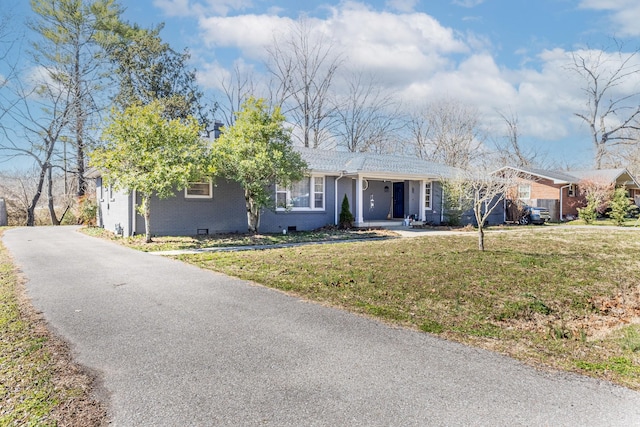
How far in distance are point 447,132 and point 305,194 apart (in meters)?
22.6

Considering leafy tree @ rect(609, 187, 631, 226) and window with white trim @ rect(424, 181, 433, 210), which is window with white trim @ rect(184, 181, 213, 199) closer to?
window with white trim @ rect(424, 181, 433, 210)

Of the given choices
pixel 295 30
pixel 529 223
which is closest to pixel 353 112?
pixel 295 30

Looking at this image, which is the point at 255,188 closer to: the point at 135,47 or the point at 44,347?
the point at 44,347

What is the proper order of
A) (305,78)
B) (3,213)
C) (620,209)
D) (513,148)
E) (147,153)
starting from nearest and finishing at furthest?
(147,153) < (620,209) < (3,213) < (305,78) < (513,148)

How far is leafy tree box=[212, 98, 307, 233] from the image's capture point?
1261cm

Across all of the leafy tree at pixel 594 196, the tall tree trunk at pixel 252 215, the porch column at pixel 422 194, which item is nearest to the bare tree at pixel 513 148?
the leafy tree at pixel 594 196

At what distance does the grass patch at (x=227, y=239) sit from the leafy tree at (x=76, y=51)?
13.9m

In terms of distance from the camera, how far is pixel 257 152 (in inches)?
503

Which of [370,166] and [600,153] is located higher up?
[600,153]

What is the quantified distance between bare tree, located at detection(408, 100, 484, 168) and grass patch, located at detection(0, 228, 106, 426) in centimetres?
3345

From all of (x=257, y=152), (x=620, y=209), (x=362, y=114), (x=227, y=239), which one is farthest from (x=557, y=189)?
(x=227, y=239)

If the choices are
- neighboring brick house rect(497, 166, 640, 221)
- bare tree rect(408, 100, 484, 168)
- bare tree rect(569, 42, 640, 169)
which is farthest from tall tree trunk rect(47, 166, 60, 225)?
bare tree rect(569, 42, 640, 169)

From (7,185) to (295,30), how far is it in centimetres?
2283

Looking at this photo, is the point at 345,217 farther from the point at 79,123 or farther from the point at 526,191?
the point at 79,123
